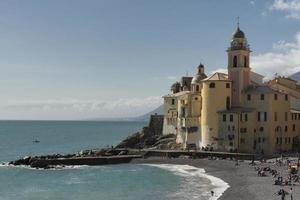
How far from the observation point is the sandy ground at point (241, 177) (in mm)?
48825

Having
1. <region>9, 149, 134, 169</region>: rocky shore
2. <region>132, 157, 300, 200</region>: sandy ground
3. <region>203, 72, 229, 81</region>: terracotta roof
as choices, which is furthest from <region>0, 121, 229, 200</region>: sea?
<region>203, 72, 229, 81</region>: terracotta roof

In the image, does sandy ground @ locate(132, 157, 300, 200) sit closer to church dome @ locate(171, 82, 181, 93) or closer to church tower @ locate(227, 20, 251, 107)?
church tower @ locate(227, 20, 251, 107)

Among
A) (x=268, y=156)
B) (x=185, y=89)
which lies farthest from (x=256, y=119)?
(x=185, y=89)

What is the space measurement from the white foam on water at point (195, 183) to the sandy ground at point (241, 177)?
80 cm

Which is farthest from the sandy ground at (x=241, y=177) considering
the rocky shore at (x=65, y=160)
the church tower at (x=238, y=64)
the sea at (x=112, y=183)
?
the church tower at (x=238, y=64)

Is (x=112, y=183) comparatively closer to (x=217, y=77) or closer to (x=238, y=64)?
(x=217, y=77)

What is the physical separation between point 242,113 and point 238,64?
7.20 m

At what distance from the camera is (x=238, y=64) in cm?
7850

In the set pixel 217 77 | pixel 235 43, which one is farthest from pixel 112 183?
pixel 235 43

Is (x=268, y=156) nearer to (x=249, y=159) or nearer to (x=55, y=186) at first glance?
(x=249, y=159)

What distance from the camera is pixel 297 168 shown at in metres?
60.5

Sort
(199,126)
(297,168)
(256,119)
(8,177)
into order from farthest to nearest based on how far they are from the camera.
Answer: (199,126), (256,119), (8,177), (297,168)

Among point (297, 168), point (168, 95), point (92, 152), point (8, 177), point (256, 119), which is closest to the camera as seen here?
point (297, 168)

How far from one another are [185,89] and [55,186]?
43.9 metres
